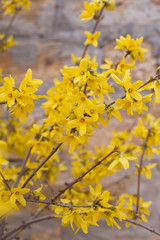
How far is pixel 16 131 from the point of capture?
51.4 inches

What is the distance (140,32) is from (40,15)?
0.70 m

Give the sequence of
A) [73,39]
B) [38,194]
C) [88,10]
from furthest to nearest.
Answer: [73,39], [88,10], [38,194]

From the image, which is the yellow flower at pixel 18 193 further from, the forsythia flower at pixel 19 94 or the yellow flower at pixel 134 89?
the yellow flower at pixel 134 89

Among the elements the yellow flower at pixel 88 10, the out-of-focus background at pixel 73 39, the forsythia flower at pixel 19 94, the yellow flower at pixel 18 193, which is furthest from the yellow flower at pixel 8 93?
the out-of-focus background at pixel 73 39

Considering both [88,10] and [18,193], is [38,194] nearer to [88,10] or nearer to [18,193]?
[18,193]

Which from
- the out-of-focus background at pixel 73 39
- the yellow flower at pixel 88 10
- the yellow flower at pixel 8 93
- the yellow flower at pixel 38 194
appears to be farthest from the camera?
the out-of-focus background at pixel 73 39

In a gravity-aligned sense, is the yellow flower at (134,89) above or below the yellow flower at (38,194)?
above

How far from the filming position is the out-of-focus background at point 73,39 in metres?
1.38

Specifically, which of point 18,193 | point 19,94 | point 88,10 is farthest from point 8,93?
point 88,10

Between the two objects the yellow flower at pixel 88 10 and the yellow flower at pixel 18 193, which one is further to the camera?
the yellow flower at pixel 88 10

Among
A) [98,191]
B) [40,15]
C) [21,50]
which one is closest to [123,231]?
[98,191]

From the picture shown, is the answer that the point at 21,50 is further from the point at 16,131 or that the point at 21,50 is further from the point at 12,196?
the point at 12,196

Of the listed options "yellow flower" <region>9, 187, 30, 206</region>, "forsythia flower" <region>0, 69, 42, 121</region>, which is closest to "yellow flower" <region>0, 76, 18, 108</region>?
"forsythia flower" <region>0, 69, 42, 121</region>

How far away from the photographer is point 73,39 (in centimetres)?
160
